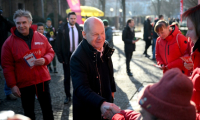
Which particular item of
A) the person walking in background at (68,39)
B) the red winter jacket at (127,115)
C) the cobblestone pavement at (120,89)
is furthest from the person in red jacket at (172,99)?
the person walking in background at (68,39)

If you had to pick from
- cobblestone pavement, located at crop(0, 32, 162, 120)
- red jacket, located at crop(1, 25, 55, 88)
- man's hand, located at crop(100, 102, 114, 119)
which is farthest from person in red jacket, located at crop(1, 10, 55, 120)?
man's hand, located at crop(100, 102, 114, 119)

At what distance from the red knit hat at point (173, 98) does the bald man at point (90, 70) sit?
121 centimetres

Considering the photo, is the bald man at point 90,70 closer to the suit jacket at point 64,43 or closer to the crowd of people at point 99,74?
the crowd of people at point 99,74

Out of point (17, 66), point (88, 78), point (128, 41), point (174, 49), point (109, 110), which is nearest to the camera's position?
point (109, 110)

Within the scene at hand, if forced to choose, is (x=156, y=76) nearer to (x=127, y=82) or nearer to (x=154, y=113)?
(x=127, y=82)

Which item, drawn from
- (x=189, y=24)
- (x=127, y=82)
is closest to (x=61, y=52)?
(x=127, y=82)

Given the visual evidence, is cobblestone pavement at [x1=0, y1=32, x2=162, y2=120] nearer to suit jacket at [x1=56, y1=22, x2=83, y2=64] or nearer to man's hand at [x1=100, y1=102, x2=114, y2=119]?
suit jacket at [x1=56, y1=22, x2=83, y2=64]

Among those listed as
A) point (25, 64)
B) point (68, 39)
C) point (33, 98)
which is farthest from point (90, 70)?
point (68, 39)

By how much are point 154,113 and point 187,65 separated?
2.30 meters

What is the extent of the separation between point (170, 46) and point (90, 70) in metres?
2.42

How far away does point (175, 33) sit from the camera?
4516 millimetres

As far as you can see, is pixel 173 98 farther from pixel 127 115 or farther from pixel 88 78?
pixel 88 78

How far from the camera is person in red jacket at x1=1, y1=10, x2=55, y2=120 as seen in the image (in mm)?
3363

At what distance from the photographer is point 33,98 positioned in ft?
11.7
